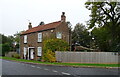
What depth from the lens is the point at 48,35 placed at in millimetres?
34969

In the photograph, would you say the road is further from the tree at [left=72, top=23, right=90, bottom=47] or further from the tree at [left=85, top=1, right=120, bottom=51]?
the tree at [left=72, top=23, right=90, bottom=47]

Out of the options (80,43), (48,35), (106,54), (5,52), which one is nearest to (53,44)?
(48,35)

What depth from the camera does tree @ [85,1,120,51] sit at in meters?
36.6

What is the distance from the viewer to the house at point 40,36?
3476 centimetres

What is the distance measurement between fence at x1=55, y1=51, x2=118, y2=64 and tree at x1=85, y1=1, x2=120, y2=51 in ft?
20.7

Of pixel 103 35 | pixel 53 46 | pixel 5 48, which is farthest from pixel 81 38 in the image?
pixel 53 46

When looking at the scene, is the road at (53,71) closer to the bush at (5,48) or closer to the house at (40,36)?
the house at (40,36)

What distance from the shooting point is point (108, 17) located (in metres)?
38.3

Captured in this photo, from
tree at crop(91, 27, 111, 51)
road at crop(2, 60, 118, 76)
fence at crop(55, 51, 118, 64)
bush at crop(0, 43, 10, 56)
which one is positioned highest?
tree at crop(91, 27, 111, 51)

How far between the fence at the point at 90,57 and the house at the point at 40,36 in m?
5.56

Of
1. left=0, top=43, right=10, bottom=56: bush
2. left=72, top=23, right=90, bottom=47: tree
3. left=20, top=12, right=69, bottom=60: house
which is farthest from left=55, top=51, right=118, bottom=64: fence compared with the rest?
left=72, top=23, right=90, bottom=47: tree

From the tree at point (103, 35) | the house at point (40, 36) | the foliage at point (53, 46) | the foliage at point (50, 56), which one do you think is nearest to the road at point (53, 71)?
the foliage at point (50, 56)

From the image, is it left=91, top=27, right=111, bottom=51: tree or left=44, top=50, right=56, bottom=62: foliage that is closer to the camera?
left=44, top=50, right=56, bottom=62: foliage

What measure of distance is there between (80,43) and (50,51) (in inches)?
1582
